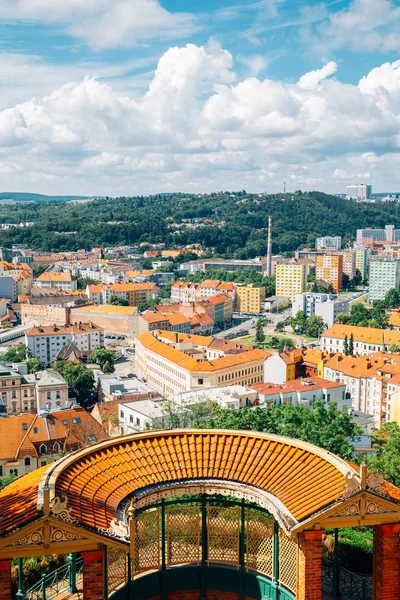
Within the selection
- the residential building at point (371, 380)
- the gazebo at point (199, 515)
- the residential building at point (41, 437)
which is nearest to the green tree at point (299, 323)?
the residential building at point (371, 380)

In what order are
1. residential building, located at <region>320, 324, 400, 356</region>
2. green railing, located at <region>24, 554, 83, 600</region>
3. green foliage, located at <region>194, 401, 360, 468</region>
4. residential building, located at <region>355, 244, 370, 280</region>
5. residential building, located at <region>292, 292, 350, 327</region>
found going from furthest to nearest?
residential building, located at <region>355, 244, 370, 280</region>
residential building, located at <region>292, 292, 350, 327</region>
residential building, located at <region>320, 324, 400, 356</region>
green foliage, located at <region>194, 401, 360, 468</region>
green railing, located at <region>24, 554, 83, 600</region>

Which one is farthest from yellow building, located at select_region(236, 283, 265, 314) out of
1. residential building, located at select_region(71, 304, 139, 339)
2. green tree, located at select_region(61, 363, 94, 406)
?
green tree, located at select_region(61, 363, 94, 406)

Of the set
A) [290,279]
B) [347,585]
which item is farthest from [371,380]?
[290,279]

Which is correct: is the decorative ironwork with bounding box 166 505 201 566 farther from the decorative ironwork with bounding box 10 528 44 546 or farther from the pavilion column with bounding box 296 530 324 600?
the decorative ironwork with bounding box 10 528 44 546

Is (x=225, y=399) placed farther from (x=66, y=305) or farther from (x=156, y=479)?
(x=66, y=305)

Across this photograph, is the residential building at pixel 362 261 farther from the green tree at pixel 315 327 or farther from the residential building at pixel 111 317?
the residential building at pixel 111 317

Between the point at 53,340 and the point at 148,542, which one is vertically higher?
the point at 148,542

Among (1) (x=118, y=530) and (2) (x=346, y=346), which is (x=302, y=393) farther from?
(1) (x=118, y=530)
